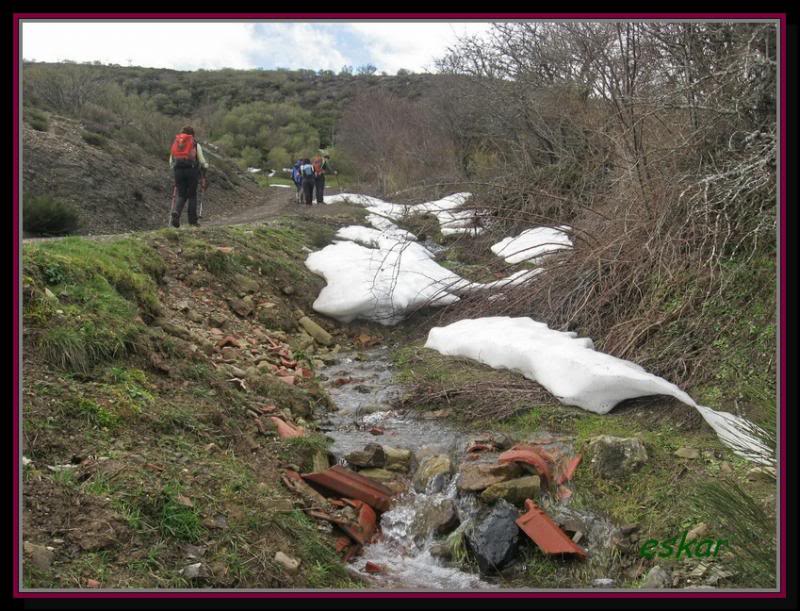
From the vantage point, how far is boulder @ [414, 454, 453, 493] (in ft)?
17.1

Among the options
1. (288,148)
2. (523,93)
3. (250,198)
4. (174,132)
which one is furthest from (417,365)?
(288,148)

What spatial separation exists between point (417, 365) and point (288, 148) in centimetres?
3605

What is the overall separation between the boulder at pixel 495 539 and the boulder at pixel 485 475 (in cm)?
34

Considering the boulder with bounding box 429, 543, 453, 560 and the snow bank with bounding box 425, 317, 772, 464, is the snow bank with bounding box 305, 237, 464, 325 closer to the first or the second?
the snow bank with bounding box 425, 317, 772, 464

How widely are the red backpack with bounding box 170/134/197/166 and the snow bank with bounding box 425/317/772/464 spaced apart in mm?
5300

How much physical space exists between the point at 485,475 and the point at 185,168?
797 centimetres

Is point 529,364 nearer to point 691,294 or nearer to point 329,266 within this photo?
point 691,294

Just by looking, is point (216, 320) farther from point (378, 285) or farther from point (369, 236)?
point (369, 236)

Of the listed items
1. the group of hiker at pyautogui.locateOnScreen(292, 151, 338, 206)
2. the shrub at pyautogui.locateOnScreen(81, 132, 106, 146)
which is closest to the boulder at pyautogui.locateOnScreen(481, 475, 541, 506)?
the group of hiker at pyautogui.locateOnScreen(292, 151, 338, 206)

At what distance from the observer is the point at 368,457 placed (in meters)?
5.48

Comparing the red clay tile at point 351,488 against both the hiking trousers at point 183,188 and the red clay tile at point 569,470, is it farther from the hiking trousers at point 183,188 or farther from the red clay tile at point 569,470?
the hiking trousers at point 183,188

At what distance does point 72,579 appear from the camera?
313 cm

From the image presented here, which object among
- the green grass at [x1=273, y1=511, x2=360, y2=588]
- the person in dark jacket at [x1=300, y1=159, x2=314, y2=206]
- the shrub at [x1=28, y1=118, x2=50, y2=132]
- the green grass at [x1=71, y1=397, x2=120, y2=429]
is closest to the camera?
the green grass at [x1=273, y1=511, x2=360, y2=588]

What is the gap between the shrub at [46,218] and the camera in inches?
468
